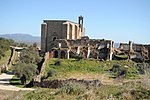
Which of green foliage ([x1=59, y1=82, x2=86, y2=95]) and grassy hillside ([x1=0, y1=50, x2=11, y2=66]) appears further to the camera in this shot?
grassy hillside ([x1=0, y1=50, x2=11, y2=66])

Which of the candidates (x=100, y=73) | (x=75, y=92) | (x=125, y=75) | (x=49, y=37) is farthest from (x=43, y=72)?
(x=75, y=92)

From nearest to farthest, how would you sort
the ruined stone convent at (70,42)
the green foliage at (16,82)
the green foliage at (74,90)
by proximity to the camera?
the green foliage at (74,90)
the green foliage at (16,82)
the ruined stone convent at (70,42)

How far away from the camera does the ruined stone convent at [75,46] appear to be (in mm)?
42719

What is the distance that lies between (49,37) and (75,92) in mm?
36808

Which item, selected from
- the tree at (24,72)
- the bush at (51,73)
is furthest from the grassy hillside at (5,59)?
the bush at (51,73)

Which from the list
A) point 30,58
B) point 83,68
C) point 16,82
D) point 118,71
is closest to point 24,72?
point 16,82

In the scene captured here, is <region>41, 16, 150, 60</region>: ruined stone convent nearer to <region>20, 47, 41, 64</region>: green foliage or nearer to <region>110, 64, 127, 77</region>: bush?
<region>20, 47, 41, 64</region>: green foliage

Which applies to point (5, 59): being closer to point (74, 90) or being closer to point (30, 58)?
point (30, 58)

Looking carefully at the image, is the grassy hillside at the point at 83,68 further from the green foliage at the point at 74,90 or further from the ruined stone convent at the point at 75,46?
the green foliage at the point at 74,90

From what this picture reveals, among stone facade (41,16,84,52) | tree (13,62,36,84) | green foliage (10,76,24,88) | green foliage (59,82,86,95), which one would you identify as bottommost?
green foliage (10,76,24,88)

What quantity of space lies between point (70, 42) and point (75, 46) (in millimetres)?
1549

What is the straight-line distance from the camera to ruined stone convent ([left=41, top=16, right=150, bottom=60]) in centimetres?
4272

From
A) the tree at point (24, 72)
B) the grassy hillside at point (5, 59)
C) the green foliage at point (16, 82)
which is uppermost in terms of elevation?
the grassy hillside at point (5, 59)

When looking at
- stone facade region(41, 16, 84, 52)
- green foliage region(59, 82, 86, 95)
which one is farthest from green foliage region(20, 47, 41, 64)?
green foliage region(59, 82, 86, 95)
